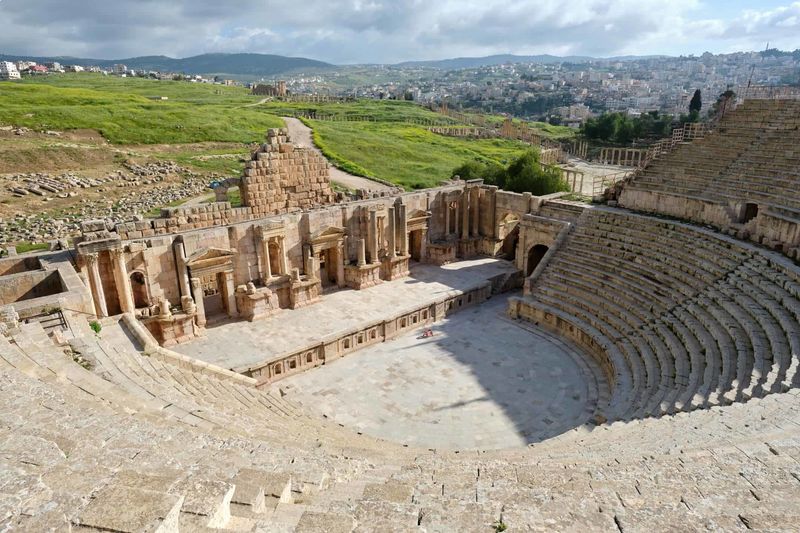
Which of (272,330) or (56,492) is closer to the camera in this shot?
(56,492)

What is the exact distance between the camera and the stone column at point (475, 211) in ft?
91.0

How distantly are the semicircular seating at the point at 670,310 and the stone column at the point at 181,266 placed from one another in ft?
42.9

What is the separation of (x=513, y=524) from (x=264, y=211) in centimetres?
1755

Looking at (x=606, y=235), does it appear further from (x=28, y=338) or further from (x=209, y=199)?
(x=209, y=199)

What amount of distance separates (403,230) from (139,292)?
11.7 metres

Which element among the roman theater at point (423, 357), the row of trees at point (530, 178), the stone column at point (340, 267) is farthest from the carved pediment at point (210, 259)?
the row of trees at point (530, 178)

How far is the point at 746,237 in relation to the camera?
60.8ft

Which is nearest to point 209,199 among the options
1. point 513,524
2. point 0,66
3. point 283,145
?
point 283,145

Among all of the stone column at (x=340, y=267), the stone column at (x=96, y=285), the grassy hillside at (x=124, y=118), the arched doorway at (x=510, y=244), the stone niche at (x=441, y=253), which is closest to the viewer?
the stone column at (x=96, y=285)

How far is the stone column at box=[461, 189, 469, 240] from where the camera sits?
89.9 ft

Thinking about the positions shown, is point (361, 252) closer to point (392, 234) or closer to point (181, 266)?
point (392, 234)

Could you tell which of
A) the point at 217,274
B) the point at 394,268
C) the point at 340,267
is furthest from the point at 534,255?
the point at 217,274

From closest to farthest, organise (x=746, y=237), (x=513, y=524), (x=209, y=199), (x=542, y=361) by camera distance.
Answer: (x=513, y=524), (x=542, y=361), (x=746, y=237), (x=209, y=199)

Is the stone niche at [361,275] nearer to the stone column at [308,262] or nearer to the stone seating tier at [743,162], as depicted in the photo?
the stone column at [308,262]
